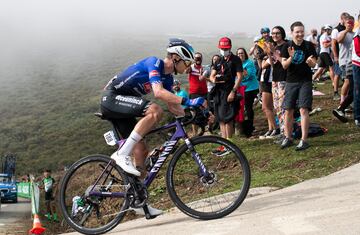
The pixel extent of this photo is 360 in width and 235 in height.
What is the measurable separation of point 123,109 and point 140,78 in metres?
0.42

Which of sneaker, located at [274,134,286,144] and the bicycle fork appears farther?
sneaker, located at [274,134,286,144]

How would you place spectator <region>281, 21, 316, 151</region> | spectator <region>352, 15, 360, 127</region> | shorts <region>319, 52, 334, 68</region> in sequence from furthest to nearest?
shorts <region>319, 52, 334, 68</region>, spectator <region>352, 15, 360, 127</region>, spectator <region>281, 21, 316, 151</region>

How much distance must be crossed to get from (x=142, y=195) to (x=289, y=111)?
148 inches

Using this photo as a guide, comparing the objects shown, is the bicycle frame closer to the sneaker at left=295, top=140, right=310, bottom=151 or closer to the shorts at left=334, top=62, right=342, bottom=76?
the sneaker at left=295, top=140, right=310, bottom=151

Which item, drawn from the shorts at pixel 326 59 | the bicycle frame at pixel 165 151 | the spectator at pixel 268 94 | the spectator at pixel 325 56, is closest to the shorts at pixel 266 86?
the spectator at pixel 268 94

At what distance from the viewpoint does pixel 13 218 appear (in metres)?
23.1

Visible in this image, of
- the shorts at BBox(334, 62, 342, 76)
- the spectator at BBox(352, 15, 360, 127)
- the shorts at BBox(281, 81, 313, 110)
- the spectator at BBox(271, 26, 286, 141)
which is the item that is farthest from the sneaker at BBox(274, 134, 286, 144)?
the shorts at BBox(334, 62, 342, 76)

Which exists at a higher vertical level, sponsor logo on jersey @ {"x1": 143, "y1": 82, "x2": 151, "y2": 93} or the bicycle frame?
sponsor logo on jersey @ {"x1": 143, "y1": 82, "x2": 151, "y2": 93}

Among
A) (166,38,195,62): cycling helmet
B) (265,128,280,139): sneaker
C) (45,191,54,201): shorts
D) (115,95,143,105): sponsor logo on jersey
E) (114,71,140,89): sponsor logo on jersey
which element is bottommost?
(45,191,54,201): shorts

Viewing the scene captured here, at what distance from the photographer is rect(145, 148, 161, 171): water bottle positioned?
21.8 feet

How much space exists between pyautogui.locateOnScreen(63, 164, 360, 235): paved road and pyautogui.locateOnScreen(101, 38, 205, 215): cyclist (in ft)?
1.76

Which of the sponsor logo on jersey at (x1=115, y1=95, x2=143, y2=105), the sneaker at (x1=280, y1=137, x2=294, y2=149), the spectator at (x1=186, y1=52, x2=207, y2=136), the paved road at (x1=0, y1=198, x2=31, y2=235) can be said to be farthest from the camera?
the paved road at (x1=0, y1=198, x2=31, y2=235)

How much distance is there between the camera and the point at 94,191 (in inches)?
Result: 263

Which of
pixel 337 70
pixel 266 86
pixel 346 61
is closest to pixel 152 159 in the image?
pixel 266 86
